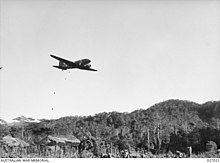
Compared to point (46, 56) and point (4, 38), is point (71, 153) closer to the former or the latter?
point (46, 56)

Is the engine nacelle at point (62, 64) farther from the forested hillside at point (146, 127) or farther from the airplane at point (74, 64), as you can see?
the forested hillside at point (146, 127)

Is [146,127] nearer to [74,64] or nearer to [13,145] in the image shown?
[74,64]

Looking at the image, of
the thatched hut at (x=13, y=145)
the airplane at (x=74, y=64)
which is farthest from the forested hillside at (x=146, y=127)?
the airplane at (x=74, y=64)

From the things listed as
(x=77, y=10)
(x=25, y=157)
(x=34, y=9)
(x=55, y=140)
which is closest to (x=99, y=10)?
(x=77, y=10)

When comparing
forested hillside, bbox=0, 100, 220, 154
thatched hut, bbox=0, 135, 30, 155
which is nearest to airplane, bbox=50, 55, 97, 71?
forested hillside, bbox=0, 100, 220, 154

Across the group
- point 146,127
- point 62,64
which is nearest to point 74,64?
point 62,64

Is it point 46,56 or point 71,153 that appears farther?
point 46,56

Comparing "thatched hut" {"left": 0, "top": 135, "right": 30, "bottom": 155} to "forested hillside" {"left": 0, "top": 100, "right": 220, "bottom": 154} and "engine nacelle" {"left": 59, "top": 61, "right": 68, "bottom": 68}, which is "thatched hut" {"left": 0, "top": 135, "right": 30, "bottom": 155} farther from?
"engine nacelle" {"left": 59, "top": 61, "right": 68, "bottom": 68}

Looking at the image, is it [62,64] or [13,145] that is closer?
[13,145]
